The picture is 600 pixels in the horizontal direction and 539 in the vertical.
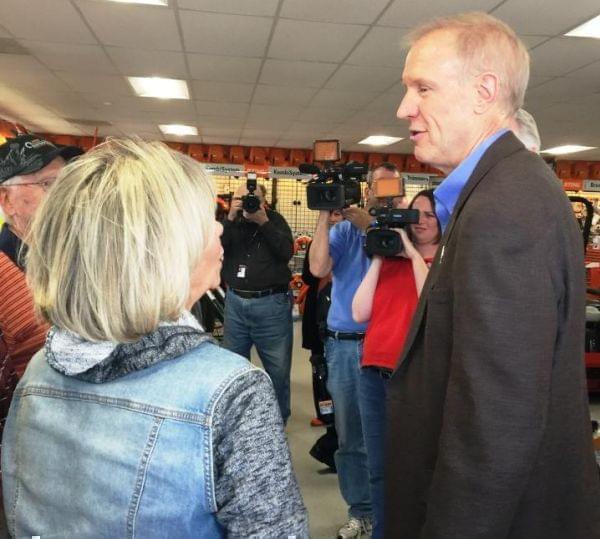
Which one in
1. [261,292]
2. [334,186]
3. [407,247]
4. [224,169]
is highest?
[224,169]

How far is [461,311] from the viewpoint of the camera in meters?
0.82

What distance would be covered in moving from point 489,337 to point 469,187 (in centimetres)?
29

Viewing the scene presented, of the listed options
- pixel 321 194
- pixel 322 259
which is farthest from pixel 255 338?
pixel 321 194

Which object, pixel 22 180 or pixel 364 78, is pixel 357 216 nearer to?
pixel 22 180

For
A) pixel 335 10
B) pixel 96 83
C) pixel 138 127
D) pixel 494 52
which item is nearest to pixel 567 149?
pixel 335 10

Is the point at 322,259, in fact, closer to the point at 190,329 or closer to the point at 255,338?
the point at 255,338

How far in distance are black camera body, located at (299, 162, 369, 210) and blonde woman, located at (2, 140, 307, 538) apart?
139 cm

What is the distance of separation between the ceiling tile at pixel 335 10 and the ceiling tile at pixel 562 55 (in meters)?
1.69

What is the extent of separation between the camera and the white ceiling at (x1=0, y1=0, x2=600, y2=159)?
3.75 metres

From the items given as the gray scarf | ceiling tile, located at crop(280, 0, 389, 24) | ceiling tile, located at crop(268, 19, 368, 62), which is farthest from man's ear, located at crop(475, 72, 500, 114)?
ceiling tile, located at crop(268, 19, 368, 62)

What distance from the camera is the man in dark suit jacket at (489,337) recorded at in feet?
2.54

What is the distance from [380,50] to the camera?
4.50 m

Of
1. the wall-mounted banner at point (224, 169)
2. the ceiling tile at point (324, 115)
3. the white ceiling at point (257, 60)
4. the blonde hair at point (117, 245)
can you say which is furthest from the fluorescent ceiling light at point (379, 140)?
the blonde hair at point (117, 245)

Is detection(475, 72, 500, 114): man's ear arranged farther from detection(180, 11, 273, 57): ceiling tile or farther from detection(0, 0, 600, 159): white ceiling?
detection(180, 11, 273, 57): ceiling tile
